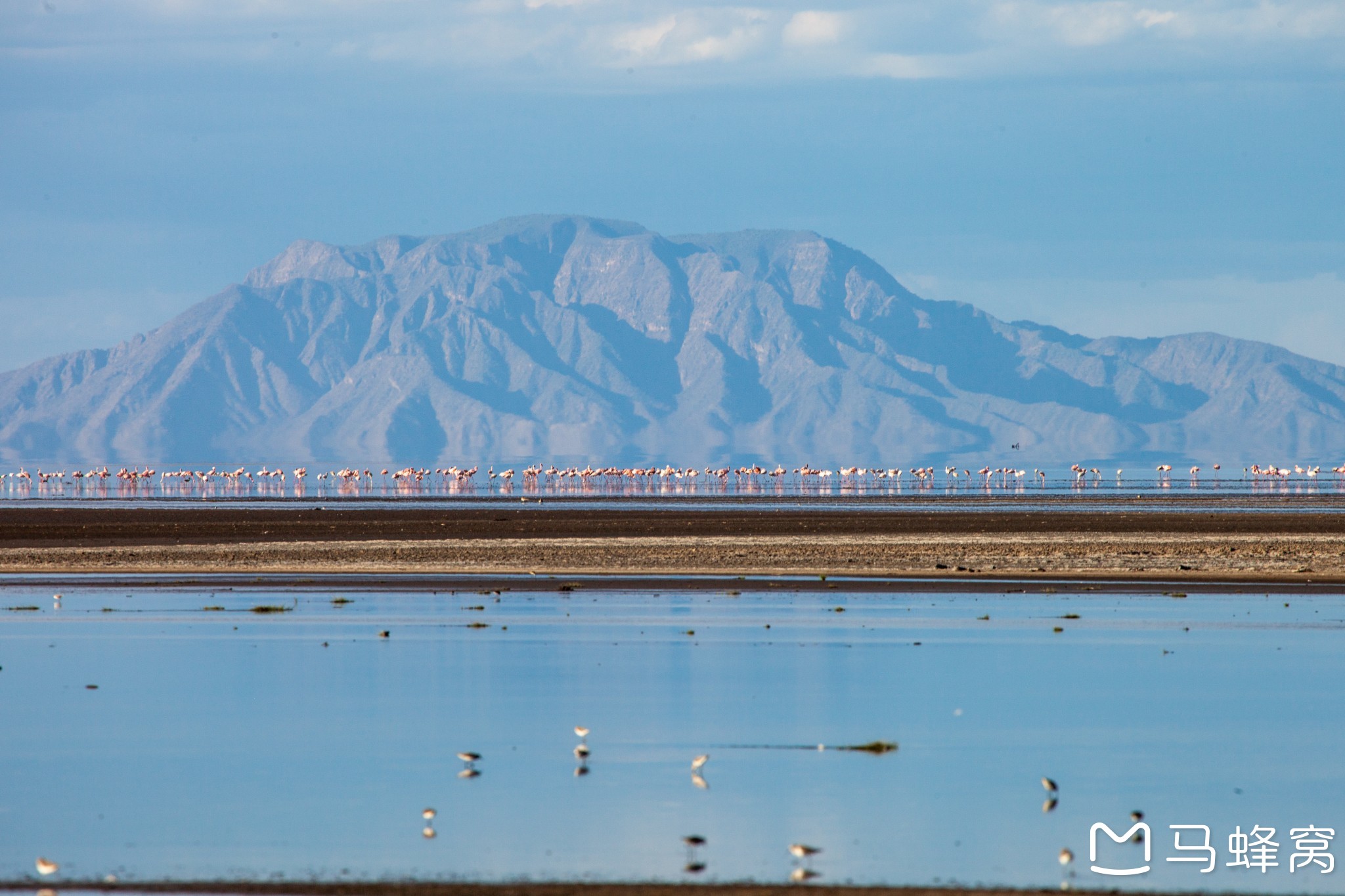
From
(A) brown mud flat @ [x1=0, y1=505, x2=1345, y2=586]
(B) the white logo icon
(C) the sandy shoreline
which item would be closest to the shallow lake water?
(B) the white logo icon

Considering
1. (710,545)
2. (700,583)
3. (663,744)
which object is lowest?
(663,744)

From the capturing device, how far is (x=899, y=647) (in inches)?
1009

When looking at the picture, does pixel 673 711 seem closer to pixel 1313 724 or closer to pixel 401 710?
pixel 401 710

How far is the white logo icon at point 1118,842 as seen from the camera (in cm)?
1266

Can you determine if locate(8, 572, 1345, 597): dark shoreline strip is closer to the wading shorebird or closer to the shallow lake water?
the shallow lake water

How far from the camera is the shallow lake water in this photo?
1321cm

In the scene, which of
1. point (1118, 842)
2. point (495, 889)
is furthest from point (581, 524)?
point (495, 889)

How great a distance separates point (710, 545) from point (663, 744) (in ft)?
104

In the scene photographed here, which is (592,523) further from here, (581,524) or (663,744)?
(663,744)

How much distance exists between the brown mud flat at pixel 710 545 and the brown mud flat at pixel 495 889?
27.6 meters

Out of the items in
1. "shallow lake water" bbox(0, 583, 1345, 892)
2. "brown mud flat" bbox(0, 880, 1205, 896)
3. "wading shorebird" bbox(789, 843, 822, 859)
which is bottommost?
"brown mud flat" bbox(0, 880, 1205, 896)

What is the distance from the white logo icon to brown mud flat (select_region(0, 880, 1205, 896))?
18.3 inches

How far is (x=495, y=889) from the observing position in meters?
12.1

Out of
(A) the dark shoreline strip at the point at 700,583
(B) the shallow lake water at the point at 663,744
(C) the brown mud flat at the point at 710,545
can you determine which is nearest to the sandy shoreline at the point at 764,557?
(C) the brown mud flat at the point at 710,545
